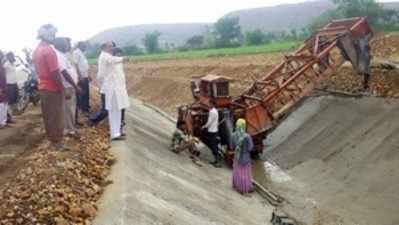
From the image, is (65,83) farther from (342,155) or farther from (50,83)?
(342,155)

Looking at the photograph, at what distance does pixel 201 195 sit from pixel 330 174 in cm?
496

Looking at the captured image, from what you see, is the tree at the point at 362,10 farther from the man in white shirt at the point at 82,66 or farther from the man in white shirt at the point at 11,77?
the man in white shirt at the point at 82,66

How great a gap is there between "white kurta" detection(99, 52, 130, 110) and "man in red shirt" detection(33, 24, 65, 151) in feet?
6.87

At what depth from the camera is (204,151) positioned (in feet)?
62.8

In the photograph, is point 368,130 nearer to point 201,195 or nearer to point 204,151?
point 204,151

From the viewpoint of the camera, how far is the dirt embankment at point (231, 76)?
68.9ft

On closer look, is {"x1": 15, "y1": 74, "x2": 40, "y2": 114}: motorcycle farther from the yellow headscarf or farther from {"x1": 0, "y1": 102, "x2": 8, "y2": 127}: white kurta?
the yellow headscarf

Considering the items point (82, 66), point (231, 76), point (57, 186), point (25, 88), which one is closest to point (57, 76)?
point (57, 186)

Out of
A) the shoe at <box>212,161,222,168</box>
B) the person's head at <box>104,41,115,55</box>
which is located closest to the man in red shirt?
the person's head at <box>104,41,115,55</box>

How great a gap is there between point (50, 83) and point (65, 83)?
1119 millimetres

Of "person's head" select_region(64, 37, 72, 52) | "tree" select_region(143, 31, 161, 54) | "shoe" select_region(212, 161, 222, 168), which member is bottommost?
"tree" select_region(143, 31, 161, 54)

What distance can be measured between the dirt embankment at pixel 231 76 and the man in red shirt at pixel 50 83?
10193 millimetres

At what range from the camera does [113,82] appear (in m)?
13.8

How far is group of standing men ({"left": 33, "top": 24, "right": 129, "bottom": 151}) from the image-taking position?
36.7 ft
